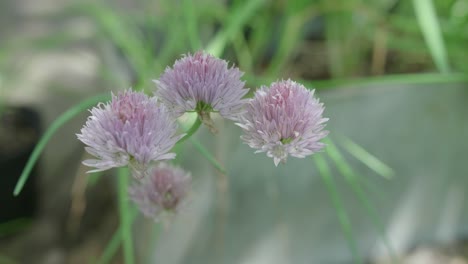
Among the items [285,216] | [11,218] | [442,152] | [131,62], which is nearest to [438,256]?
[442,152]

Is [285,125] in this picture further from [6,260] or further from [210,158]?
[6,260]

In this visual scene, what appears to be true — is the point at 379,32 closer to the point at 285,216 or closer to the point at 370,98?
the point at 370,98

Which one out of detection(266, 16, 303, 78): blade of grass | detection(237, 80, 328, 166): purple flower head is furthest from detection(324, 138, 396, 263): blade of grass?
detection(266, 16, 303, 78): blade of grass

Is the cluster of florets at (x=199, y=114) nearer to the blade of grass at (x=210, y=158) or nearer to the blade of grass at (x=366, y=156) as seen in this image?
the blade of grass at (x=210, y=158)

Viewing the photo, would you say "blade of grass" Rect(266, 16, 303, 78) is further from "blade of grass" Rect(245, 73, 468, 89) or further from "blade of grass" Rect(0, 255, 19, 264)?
"blade of grass" Rect(0, 255, 19, 264)

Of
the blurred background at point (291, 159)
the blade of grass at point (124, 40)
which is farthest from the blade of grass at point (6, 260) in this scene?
the blade of grass at point (124, 40)
